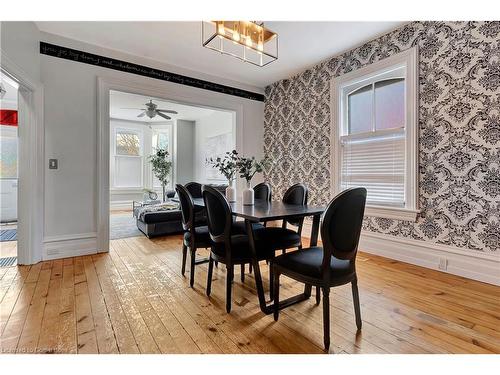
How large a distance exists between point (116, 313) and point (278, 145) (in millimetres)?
3758

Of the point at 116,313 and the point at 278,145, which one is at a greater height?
the point at 278,145

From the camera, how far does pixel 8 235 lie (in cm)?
432

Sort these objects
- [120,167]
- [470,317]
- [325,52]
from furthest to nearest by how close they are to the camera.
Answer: [120,167]
[325,52]
[470,317]

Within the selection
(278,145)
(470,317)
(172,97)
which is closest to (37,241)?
(172,97)

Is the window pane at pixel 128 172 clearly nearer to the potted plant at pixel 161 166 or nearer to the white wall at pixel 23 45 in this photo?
the potted plant at pixel 161 166

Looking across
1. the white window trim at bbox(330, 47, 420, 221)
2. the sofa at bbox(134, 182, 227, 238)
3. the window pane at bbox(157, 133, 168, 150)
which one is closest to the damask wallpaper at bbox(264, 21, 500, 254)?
the white window trim at bbox(330, 47, 420, 221)

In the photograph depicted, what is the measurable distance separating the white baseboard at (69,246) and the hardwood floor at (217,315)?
0.35 meters

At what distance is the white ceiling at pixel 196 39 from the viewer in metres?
3.01

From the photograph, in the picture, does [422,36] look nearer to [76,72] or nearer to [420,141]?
[420,141]

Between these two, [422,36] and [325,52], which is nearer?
[422,36]

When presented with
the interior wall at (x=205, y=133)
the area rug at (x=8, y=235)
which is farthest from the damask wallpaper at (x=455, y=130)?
the area rug at (x=8, y=235)

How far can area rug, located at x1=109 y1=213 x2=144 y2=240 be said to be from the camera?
4527 millimetres

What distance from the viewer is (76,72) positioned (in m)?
3.34

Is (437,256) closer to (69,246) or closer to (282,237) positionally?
(282,237)
